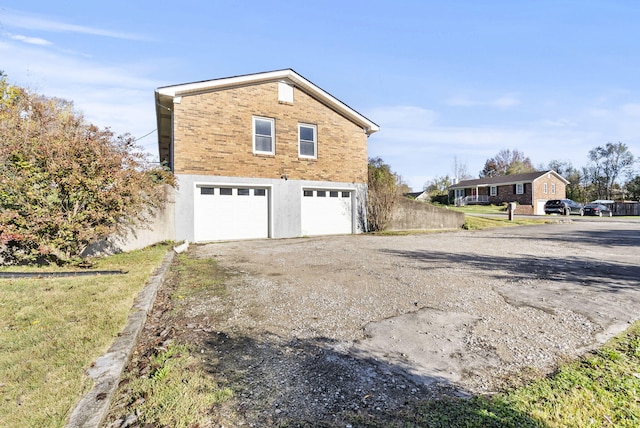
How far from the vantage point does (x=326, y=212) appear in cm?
1506

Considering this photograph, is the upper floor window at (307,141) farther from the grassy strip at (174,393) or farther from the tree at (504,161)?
the tree at (504,161)

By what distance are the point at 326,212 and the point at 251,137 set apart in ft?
16.0

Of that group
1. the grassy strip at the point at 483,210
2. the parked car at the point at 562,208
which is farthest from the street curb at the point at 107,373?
the parked car at the point at 562,208

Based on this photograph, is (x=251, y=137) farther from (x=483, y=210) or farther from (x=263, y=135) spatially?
(x=483, y=210)

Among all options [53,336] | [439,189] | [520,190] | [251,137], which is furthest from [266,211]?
[439,189]

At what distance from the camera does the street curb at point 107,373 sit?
6.32ft

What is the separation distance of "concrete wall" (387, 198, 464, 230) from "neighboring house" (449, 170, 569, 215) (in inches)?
1061

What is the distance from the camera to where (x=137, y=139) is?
26.5 feet

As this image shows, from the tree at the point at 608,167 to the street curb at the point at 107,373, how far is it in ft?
227

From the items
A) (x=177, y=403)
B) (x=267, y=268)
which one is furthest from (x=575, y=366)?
(x=267, y=268)

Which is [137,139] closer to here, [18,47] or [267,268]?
[267,268]

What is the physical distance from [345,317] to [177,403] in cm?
216

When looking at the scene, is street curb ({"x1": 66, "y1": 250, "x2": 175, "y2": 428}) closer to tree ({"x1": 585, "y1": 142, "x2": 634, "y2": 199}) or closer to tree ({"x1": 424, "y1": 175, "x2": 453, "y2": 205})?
tree ({"x1": 424, "y1": 175, "x2": 453, "y2": 205})

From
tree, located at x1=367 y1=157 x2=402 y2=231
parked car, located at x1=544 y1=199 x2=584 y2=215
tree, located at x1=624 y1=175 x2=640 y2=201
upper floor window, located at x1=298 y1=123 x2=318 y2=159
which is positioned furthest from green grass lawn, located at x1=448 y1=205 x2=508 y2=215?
upper floor window, located at x1=298 y1=123 x2=318 y2=159
